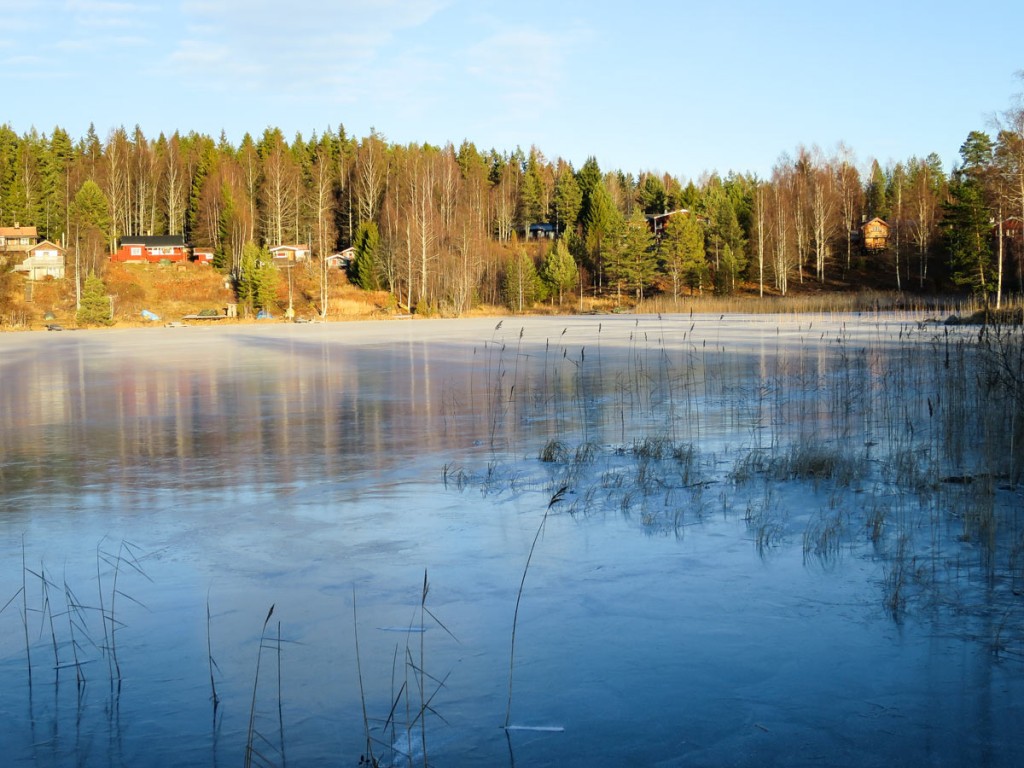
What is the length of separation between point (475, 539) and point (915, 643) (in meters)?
2.23

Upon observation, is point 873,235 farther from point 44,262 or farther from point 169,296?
point 44,262

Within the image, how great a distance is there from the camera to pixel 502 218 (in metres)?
78.3

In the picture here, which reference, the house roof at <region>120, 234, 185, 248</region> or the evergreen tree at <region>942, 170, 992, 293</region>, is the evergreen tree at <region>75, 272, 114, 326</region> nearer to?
the house roof at <region>120, 234, 185, 248</region>

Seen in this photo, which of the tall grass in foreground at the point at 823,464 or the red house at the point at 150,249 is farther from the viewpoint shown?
the red house at the point at 150,249

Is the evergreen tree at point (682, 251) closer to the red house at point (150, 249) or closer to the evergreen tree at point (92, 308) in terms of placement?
the evergreen tree at point (92, 308)

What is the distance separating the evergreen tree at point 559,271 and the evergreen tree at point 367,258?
11.1m

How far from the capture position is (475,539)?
4789 millimetres

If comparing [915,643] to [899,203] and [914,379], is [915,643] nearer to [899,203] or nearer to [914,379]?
[914,379]

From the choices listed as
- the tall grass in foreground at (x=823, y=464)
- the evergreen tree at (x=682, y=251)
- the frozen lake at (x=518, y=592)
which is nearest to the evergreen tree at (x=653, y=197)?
the evergreen tree at (x=682, y=251)

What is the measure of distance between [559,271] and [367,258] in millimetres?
12937

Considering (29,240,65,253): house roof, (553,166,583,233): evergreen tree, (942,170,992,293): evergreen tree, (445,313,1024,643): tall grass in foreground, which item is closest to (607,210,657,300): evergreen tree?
(942,170,992,293): evergreen tree

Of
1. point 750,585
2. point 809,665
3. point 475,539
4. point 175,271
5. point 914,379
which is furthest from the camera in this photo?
point 175,271

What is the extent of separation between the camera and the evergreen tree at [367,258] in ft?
201

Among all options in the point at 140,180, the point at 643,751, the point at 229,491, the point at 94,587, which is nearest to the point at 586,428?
the point at 229,491
